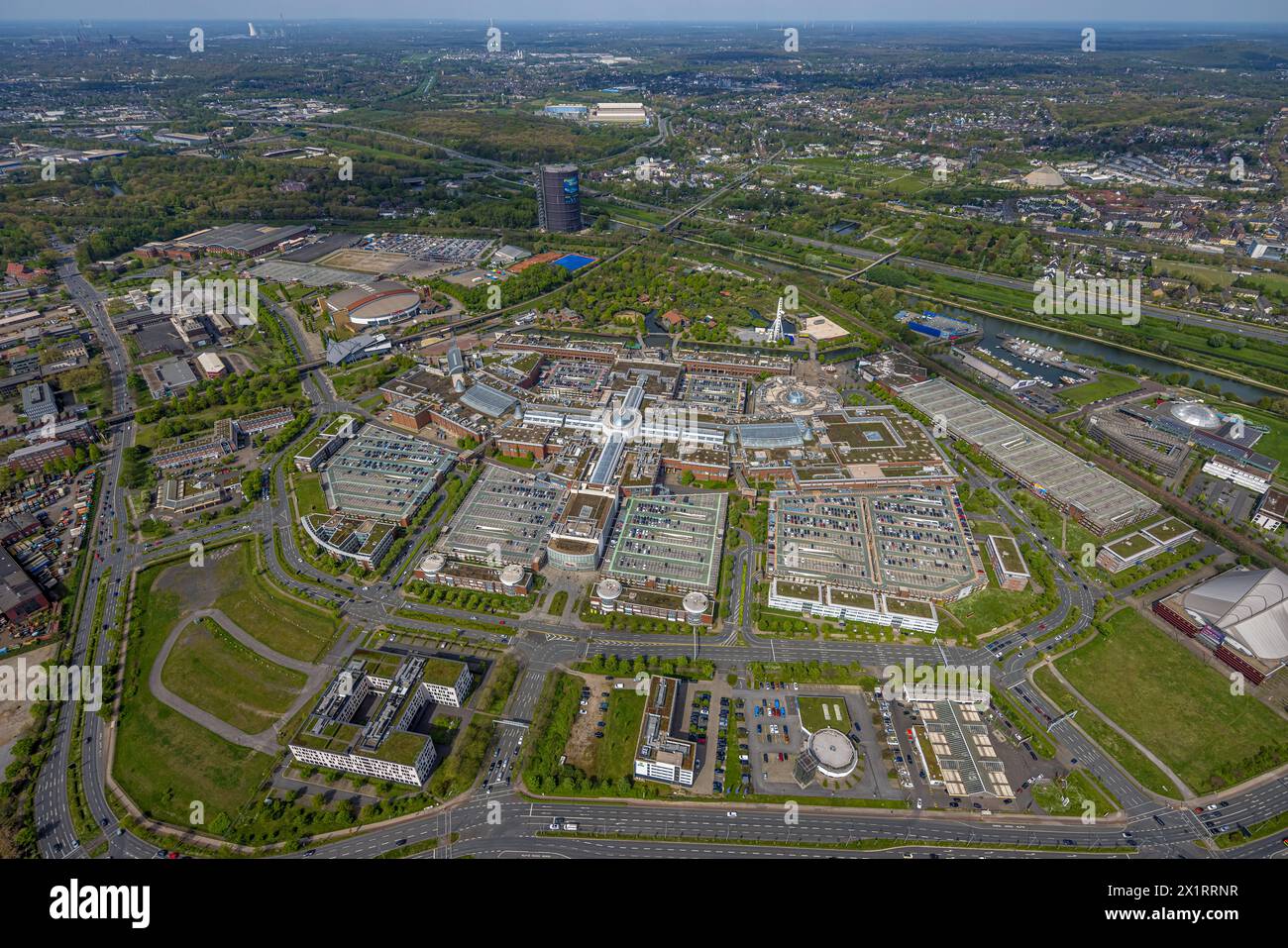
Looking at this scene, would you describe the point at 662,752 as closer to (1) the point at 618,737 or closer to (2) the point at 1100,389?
(1) the point at 618,737

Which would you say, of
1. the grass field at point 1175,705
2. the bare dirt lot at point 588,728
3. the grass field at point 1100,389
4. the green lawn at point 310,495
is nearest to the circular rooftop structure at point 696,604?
the bare dirt lot at point 588,728

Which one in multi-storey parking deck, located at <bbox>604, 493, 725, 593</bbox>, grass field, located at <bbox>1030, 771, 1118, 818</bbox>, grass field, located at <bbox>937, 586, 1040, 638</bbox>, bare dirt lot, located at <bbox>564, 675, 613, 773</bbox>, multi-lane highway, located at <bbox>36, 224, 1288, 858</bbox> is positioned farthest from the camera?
multi-storey parking deck, located at <bbox>604, 493, 725, 593</bbox>

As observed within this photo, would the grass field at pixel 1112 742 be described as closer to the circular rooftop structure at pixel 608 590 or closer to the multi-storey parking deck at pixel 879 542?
the multi-storey parking deck at pixel 879 542

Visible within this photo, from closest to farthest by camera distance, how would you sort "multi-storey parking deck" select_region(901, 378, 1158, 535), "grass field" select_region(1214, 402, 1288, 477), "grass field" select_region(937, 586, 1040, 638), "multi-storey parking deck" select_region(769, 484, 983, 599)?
"grass field" select_region(937, 586, 1040, 638)
"multi-storey parking deck" select_region(769, 484, 983, 599)
"multi-storey parking deck" select_region(901, 378, 1158, 535)
"grass field" select_region(1214, 402, 1288, 477)

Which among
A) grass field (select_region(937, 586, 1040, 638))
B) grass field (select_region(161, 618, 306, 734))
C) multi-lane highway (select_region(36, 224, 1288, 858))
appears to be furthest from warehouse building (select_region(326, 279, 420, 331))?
grass field (select_region(937, 586, 1040, 638))

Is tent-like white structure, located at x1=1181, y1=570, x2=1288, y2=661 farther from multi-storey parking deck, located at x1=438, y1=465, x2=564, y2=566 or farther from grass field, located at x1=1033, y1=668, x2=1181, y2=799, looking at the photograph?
multi-storey parking deck, located at x1=438, y1=465, x2=564, y2=566

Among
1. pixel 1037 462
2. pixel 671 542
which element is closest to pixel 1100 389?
pixel 1037 462

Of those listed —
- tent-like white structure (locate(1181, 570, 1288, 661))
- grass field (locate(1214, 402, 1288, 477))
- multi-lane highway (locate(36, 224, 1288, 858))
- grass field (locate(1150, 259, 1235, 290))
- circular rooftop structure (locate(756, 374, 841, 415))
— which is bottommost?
multi-lane highway (locate(36, 224, 1288, 858))
